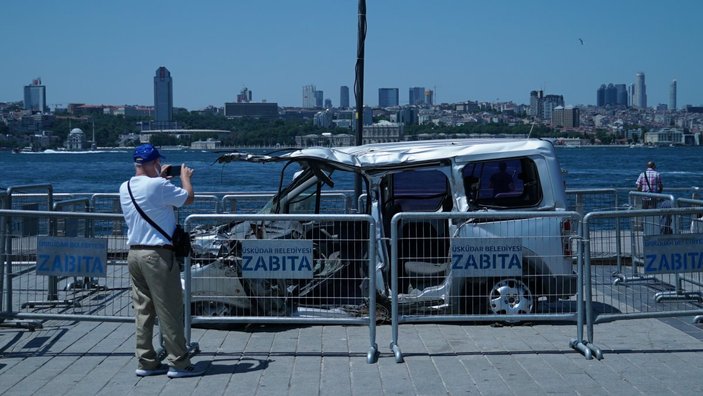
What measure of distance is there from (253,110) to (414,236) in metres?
52.3

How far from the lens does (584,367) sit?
8133mm

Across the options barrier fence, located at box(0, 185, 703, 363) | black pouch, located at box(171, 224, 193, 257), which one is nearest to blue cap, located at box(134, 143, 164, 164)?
black pouch, located at box(171, 224, 193, 257)

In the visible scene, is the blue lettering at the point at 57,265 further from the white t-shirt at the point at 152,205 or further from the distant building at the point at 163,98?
the distant building at the point at 163,98

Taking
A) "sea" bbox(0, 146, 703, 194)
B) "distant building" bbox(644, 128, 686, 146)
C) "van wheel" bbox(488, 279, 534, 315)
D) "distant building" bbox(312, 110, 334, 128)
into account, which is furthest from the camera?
"distant building" bbox(644, 128, 686, 146)

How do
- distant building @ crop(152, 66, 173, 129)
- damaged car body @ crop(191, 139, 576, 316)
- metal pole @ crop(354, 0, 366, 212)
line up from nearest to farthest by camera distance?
damaged car body @ crop(191, 139, 576, 316) → metal pole @ crop(354, 0, 366, 212) → distant building @ crop(152, 66, 173, 129)

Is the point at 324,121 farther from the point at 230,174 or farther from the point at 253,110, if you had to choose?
the point at 230,174

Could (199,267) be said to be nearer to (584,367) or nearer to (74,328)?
(74,328)

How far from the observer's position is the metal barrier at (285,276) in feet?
28.1

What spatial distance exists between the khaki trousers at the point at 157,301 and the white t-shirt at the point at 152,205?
11 centimetres

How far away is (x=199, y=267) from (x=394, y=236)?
2050 mm

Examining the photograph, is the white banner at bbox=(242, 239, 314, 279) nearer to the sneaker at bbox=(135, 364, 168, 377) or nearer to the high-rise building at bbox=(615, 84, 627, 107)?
the sneaker at bbox=(135, 364, 168, 377)

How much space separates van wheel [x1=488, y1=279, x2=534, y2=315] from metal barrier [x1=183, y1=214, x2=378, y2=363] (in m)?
1.32

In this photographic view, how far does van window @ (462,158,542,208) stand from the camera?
10.1 meters

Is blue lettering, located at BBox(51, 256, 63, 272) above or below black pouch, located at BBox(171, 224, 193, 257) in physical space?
below
